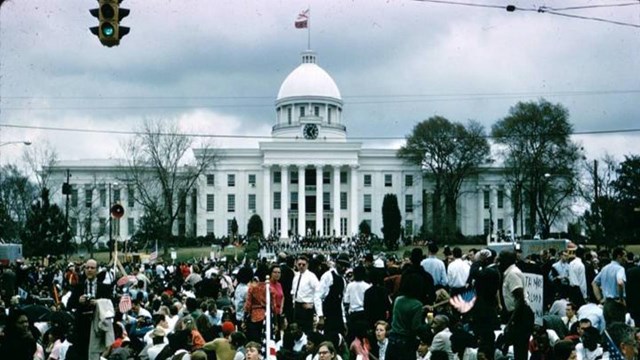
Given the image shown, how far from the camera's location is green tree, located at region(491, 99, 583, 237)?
67812mm

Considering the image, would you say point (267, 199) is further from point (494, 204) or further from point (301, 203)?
point (494, 204)

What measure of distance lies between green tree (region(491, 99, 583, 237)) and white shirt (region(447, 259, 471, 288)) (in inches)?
2068

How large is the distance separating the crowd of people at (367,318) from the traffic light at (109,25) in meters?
3.61

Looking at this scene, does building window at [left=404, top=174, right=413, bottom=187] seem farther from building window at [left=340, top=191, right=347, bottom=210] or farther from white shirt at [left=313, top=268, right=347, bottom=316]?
white shirt at [left=313, top=268, right=347, bottom=316]

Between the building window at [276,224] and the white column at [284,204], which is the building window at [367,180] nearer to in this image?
the white column at [284,204]

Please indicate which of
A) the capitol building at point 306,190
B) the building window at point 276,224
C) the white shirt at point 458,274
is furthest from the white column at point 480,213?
the white shirt at point 458,274

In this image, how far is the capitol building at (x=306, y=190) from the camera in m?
89.1

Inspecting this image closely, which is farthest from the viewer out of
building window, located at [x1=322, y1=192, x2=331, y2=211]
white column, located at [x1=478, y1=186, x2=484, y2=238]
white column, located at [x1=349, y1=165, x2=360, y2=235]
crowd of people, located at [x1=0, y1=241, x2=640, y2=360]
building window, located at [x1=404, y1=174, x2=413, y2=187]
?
white column, located at [x1=478, y1=186, x2=484, y2=238]

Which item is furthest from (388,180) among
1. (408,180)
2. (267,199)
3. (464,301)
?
(464,301)

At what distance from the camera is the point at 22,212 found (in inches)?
3332

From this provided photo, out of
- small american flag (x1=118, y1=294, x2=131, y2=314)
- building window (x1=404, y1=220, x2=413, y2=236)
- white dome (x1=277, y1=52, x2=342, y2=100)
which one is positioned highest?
white dome (x1=277, y1=52, x2=342, y2=100)

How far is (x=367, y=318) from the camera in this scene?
534 inches

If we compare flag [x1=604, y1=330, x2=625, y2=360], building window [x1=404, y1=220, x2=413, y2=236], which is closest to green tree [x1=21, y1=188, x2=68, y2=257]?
building window [x1=404, y1=220, x2=413, y2=236]

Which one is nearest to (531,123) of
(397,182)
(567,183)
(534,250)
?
(567,183)
